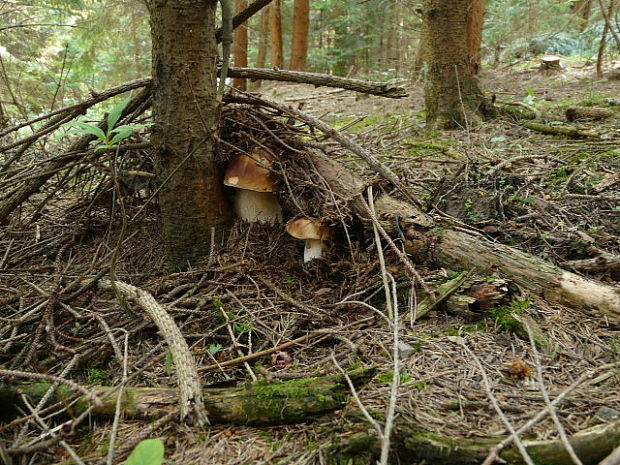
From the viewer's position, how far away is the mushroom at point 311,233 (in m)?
2.48

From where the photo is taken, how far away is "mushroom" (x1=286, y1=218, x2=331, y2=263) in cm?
248

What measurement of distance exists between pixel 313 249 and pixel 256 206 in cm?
50

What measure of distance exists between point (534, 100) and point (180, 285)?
574 cm

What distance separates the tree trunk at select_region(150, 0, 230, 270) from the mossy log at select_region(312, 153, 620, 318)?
70 centimetres

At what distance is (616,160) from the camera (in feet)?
12.0

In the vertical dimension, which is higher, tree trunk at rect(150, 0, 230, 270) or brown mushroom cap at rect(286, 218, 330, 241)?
tree trunk at rect(150, 0, 230, 270)

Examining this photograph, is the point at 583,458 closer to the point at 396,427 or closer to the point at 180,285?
the point at 396,427

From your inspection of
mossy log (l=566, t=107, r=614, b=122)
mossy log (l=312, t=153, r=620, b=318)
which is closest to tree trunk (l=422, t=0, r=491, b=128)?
mossy log (l=566, t=107, r=614, b=122)

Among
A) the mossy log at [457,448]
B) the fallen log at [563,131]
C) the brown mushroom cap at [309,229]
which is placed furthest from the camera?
the fallen log at [563,131]

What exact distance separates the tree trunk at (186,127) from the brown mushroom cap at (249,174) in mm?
118

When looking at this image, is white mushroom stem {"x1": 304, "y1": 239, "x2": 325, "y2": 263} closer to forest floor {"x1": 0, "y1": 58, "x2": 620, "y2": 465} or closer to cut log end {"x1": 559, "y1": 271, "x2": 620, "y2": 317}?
forest floor {"x1": 0, "y1": 58, "x2": 620, "y2": 465}

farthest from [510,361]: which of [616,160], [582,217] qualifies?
[616,160]

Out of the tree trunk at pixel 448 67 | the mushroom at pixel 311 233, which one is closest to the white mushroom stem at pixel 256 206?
the mushroom at pixel 311 233

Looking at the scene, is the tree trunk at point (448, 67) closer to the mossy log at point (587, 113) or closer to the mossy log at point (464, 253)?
the mossy log at point (587, 113)
